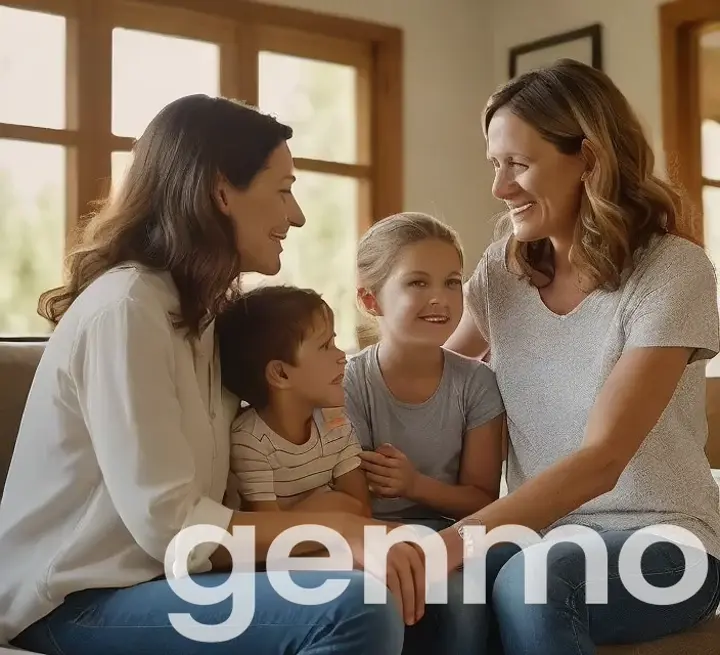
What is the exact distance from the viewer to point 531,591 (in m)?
1.48

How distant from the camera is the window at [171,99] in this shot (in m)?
3.71

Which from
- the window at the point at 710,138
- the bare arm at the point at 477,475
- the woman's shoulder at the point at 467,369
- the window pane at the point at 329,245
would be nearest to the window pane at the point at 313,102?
the window pane at the point at 329,245

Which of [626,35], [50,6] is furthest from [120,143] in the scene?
[626,35]

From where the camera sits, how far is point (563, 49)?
14.5 ft

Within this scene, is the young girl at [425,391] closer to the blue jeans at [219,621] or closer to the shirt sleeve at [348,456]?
the shirt sleeve at [348,456]

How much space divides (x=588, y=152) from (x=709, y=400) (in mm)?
1146

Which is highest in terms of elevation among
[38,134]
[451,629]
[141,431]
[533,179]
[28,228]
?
[38,134]

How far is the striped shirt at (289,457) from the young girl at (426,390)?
0.30ft

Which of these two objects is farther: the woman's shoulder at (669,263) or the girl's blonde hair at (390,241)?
the girl's blonde hair at (390,241)

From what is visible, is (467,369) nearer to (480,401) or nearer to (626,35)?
(480,401)

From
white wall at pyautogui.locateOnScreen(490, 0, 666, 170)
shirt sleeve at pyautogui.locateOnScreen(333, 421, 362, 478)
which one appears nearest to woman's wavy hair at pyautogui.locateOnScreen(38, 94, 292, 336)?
shirt sleeve at pyautogui.locateOnScreen(333, 421, 362, 478)

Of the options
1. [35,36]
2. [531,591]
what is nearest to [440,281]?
[531,591]

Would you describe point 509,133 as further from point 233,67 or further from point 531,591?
point 233,67

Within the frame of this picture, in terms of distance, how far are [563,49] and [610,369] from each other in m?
3.02
